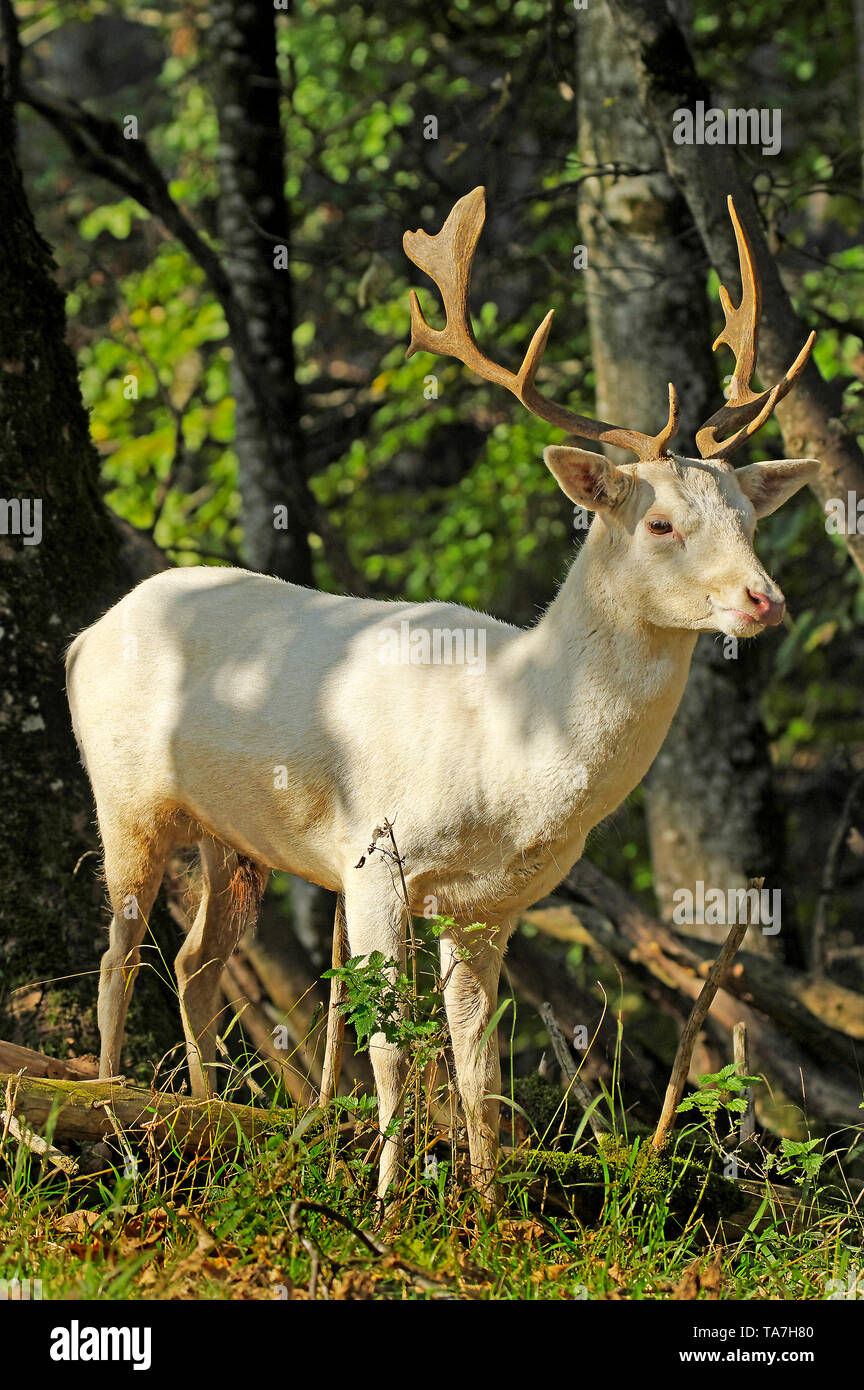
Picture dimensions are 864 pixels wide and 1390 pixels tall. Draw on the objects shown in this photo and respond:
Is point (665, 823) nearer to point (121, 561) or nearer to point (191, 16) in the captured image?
point (121, 561)

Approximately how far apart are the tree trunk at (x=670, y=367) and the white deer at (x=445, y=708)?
129 inches

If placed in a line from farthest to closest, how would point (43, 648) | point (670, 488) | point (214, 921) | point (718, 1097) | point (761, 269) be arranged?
point (761, 269) → point (43, 648) → point (214, 921) → point (718, 1097) → point (670, 488)

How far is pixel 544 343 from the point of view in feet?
14.5

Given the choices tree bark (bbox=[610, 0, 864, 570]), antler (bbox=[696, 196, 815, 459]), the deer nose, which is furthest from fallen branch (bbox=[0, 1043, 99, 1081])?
tree bark (bbox=[610, 0, 864, 570])

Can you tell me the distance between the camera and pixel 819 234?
48.4 ft

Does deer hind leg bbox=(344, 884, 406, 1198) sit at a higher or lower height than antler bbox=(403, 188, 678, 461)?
lower

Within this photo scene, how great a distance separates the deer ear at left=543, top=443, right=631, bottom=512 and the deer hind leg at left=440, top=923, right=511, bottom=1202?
1.41 m

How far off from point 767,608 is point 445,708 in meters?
1.07

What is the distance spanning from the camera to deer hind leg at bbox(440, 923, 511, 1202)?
177 inches

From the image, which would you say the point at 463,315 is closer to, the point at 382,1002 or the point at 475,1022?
the point at 382,1002

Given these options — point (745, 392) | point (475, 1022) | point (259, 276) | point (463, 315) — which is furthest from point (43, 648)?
point (259, 276)

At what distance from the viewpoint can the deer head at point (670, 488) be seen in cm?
400

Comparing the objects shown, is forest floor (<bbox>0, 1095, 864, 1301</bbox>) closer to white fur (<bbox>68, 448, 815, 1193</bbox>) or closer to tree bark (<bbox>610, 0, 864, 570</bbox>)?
white fur (<bbox>68, 448, 815, 1193</bbox>)
